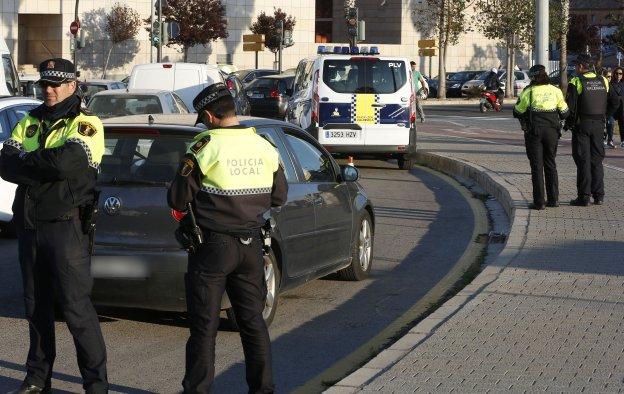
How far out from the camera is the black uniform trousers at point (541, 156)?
1448 cm

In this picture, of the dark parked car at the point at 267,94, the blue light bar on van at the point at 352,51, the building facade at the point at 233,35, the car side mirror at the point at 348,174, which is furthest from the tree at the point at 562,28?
the car side mirror at the point at 348,174

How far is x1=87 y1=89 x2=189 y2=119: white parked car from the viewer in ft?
66.6

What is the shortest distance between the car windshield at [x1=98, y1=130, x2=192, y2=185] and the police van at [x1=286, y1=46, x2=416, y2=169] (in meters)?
13.3

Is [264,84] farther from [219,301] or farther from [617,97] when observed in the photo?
[219,301]

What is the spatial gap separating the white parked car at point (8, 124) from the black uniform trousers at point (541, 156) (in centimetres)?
561

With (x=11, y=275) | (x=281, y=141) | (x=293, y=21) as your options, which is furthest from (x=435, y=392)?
(x=293, y=21)

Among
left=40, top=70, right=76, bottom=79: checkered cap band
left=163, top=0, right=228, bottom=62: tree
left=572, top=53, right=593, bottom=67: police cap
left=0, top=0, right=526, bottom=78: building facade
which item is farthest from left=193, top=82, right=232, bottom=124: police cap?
left=163, top=0, right=228, bottom=62: tree

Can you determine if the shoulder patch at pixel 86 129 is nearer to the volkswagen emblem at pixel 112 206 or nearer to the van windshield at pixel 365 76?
the volkswagen emblem at pixel 112 206

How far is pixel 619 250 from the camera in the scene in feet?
38.2

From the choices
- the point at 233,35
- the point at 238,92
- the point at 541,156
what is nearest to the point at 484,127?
the point at 238,92

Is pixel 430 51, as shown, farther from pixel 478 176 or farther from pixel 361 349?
pixel 361 349

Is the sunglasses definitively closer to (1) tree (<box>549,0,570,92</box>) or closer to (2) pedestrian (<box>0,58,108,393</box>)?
(2) pedestrian (<box>0,58,108,393</box>)

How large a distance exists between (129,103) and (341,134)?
3838mm

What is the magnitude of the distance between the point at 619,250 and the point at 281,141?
379cm
